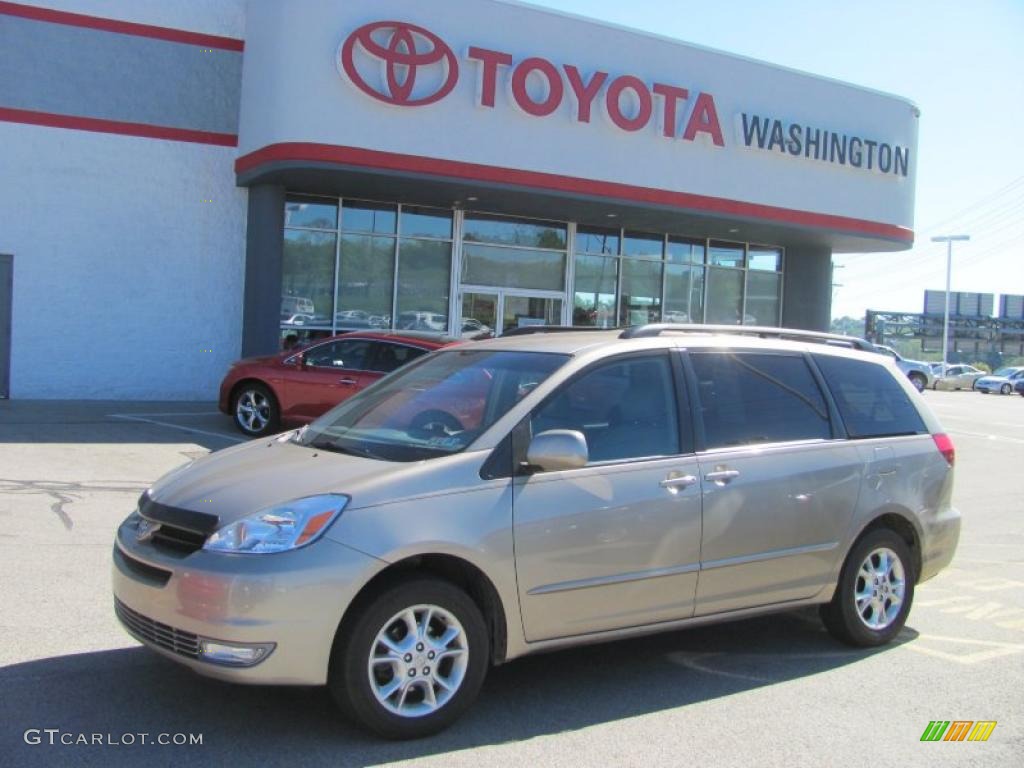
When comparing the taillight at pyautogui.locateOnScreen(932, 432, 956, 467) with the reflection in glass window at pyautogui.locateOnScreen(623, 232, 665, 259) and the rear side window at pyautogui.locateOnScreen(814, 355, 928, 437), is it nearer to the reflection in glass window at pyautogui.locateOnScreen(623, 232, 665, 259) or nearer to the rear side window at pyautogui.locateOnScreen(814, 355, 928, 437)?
the rear side window at pyautogui.locateOnScreen(814, 355, 928, 437)

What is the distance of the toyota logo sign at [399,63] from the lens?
48.1ft

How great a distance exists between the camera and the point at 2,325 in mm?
15531

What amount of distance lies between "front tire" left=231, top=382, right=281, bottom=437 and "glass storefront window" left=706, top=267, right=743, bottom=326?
1200 centimetres

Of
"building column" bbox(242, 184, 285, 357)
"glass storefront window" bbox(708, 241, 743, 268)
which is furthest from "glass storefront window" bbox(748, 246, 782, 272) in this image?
"building column" bbox(242, 184, 285, 357)

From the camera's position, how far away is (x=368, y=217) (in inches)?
698

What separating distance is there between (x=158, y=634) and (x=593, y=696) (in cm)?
206

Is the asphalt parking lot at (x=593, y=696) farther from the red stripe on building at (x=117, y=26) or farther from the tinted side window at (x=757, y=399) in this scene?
the red stripe on building at (x=117, y=26)

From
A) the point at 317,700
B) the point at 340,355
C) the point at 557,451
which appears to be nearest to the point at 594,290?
the point at 340,355

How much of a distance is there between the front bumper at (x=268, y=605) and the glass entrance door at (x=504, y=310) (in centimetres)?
1461

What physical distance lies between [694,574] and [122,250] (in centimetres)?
1401

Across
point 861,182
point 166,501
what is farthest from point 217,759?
point 861,182

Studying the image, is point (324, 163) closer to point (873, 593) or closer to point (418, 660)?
point (873, 593)

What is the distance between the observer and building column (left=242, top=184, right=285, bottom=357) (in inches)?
631

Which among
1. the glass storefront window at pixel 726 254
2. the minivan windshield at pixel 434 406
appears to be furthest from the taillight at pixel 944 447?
the glass storefront window at pixel 726 254
